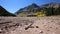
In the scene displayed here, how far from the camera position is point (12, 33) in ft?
19.1

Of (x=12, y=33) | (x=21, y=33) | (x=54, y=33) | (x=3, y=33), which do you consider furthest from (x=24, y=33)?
(x=54, y=33)

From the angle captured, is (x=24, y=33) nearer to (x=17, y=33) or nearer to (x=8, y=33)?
(x=17, y=33)

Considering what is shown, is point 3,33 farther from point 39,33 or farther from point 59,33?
point 59,33

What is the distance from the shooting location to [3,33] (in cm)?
570

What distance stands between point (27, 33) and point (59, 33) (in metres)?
1.45

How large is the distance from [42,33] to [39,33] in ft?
0.52

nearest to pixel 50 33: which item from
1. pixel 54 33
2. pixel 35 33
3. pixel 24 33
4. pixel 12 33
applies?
pixel 54 33

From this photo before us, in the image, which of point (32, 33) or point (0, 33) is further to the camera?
point (32, 33)

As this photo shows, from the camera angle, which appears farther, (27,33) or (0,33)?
(27,33)

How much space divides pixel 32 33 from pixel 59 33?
1.23 metres

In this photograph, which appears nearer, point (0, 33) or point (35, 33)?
point (0, 33)

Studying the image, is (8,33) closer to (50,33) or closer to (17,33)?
(17,33)

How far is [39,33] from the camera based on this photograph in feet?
19.6

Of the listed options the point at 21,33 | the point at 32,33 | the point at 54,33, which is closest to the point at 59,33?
the point at 54,33
